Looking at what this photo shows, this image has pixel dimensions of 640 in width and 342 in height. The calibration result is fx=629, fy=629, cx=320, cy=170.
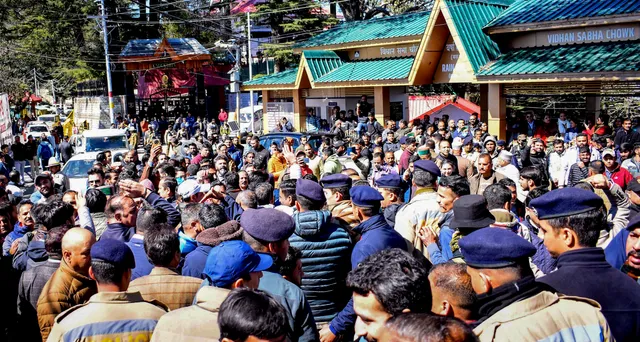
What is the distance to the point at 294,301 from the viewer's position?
12.7ft

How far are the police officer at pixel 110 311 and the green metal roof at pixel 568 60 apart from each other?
1364 centimetres

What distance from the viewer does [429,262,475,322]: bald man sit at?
3438mm

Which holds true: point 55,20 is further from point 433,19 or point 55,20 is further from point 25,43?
point 433,19

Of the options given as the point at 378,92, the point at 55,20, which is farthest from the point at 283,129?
the point at 55,20

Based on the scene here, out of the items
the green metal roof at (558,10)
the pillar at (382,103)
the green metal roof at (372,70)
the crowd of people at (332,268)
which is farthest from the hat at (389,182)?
the pillar at (382,103)

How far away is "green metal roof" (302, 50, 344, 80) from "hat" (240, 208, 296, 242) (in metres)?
19.9

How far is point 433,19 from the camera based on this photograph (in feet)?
63.3

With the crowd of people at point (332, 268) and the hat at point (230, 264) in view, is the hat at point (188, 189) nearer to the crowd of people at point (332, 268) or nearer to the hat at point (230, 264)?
the crowd of people at point (332, 268)

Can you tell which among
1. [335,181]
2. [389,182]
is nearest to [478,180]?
[389,182]

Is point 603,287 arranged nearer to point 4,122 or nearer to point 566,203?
point 566,203

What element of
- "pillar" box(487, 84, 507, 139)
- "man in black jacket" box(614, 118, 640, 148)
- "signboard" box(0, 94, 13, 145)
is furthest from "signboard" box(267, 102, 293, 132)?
"man in black jacket" box(614, 118, 640, 148)

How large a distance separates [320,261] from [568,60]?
13437 mm

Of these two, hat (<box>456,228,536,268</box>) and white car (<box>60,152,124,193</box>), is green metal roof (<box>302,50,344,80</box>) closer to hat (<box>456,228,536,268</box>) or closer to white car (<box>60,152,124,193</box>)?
white car (<box>60,152,124,193</box>)

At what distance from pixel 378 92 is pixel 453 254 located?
17.5m
